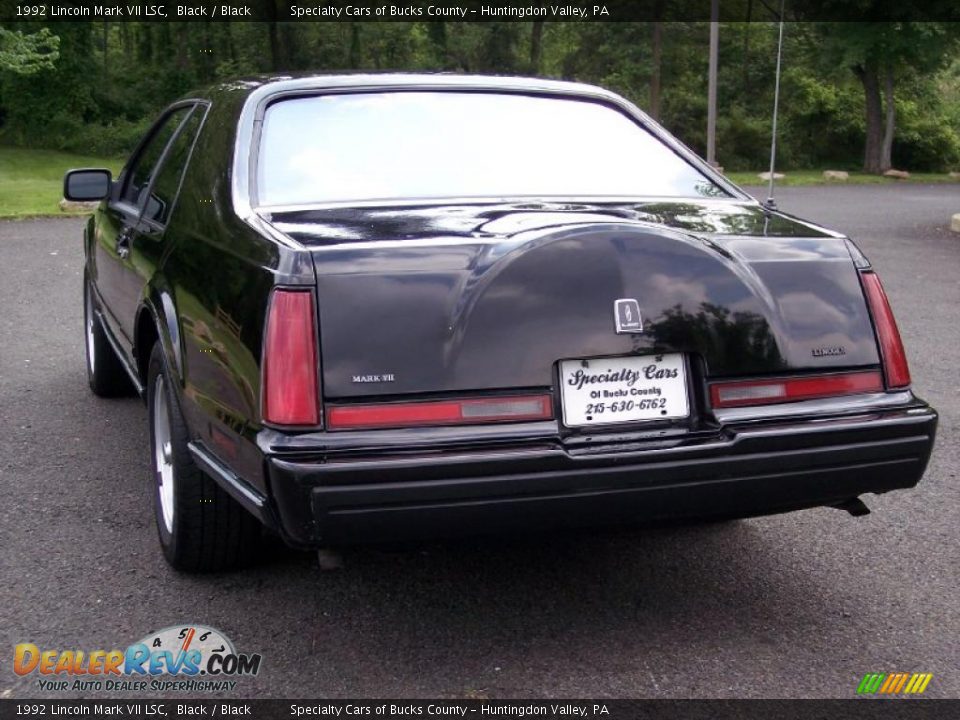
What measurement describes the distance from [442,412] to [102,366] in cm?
382

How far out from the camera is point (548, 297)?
303cm

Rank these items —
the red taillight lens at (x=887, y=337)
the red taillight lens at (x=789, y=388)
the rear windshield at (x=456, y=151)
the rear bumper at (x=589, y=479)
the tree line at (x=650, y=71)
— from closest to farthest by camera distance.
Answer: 1. the rear bumper at (x=589, y=479)
2. the red taillight lens at (x=789, y=388)
3. the red taillight lens at (x=887, y=337)
4. the rear windshield at (x=456, y=151)
5. the tree line at (x=650, y=71)

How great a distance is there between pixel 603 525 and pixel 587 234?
2.50ft

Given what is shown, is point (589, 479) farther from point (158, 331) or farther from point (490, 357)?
point (158, 331)

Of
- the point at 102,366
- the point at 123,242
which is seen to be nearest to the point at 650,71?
the point at 102,366

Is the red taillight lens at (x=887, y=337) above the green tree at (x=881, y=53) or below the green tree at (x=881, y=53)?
below

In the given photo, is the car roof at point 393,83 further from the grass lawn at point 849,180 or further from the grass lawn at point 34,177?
the grass lawn at point 849,180

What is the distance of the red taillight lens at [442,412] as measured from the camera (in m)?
2.91

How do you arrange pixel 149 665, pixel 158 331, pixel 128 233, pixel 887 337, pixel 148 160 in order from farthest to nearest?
pixel 148 160
pixel 128 233
pixel 158 331
pixel 887 337
pixel 149 665

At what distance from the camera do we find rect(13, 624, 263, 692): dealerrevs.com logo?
308cm

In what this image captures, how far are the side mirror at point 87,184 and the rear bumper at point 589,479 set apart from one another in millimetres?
3170

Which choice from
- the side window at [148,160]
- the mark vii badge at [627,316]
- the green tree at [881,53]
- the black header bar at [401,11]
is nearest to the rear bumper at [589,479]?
the mark vii badge at [627,316]

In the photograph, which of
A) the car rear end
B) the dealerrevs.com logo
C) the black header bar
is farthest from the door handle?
the black header bar

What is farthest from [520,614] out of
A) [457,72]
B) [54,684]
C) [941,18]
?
[941,18]
